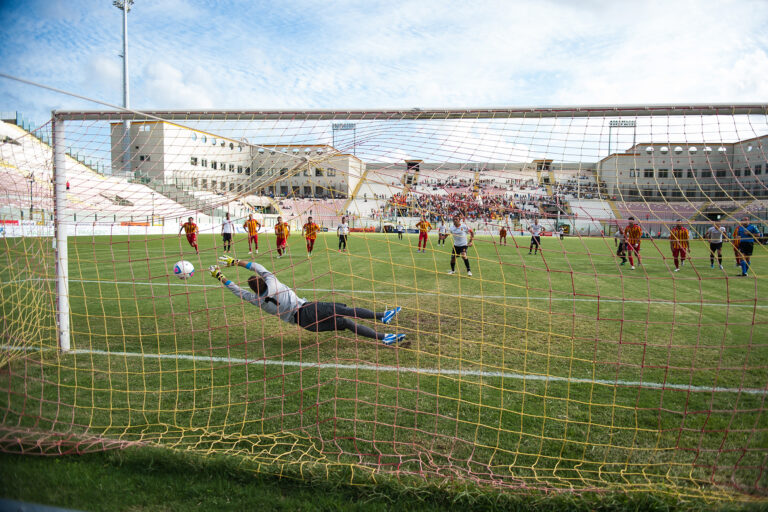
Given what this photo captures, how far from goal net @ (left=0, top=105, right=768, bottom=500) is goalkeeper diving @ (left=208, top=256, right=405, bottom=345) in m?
0.04

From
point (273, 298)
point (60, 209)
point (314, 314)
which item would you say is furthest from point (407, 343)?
point (60, 209)

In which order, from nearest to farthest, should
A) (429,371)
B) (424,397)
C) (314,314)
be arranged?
(424,397), (429,371), (314,314)

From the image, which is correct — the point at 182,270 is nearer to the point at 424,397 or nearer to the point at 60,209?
the point at 60,209

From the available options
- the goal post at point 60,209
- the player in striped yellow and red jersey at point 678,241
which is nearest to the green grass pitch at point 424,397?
the goal post at point 60,209

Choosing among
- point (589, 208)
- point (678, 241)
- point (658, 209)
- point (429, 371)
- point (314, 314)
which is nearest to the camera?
point (658, 209)

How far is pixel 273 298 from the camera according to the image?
4.75 metres

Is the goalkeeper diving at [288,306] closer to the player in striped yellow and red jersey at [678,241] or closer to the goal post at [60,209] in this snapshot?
the goal post at [60,209]

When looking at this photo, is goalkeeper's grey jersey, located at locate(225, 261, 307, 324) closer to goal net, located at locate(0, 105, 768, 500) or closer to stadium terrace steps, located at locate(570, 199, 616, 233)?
goal net, located at locate(0, 105, 768, 500)

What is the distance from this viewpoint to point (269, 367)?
456 cm

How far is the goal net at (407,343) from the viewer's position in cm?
304

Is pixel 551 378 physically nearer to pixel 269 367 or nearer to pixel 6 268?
pixel 269 367

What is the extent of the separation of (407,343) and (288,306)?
4.99 ft

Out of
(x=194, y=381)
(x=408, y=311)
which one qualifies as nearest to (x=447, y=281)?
(x=408, y=311)

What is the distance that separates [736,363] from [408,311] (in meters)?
4.16
